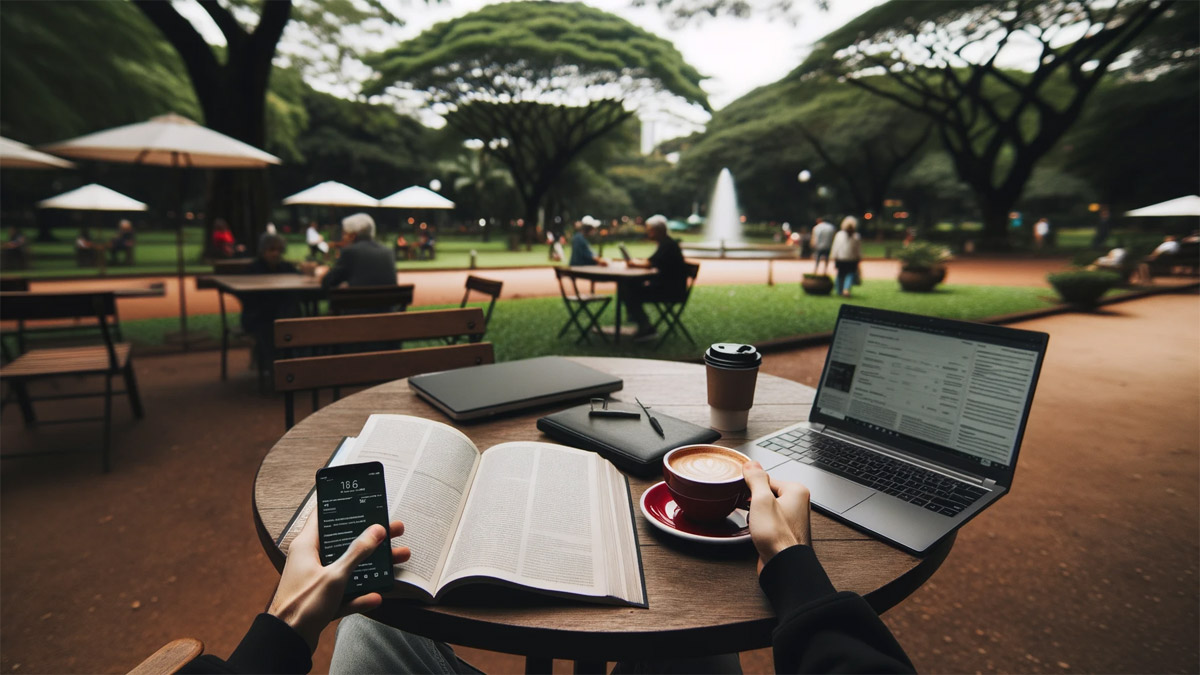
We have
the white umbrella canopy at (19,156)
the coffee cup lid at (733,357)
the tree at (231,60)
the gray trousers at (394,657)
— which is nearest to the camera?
the gray trousers at (394,657)

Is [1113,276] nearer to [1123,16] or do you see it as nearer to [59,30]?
[1123,16]

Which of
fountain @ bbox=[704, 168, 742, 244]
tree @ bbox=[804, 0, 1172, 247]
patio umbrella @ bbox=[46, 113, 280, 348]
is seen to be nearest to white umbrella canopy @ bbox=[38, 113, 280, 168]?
patio umbrella @ bbox=[46, 113, 280, 348]

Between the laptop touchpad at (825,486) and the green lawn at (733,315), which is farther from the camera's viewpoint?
the green lawn at (733,315)

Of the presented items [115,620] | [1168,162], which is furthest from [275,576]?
[1168,162]

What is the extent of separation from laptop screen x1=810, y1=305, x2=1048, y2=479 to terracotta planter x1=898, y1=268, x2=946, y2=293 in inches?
414

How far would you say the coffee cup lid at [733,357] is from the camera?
121cm

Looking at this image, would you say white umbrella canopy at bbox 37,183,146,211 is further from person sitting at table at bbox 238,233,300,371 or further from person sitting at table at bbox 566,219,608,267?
person sitting at table at bbox 566,219,608,267

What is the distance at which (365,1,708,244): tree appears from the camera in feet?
56.7

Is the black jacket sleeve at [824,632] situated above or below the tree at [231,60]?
below

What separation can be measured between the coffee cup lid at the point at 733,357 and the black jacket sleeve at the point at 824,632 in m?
0.56

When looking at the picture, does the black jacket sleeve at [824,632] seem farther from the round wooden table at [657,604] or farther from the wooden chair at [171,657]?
the wooden chair at [171,657]

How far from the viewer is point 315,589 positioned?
2.15 feet

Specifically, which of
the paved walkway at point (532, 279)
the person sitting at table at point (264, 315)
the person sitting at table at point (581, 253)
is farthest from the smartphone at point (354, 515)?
the paved walkway at point (532, 279)

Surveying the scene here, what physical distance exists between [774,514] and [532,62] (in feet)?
64.1
